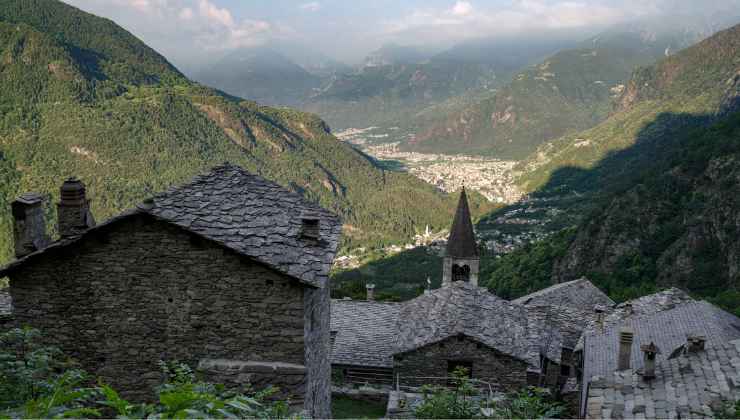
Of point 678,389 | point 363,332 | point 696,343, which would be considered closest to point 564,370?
point 363,332

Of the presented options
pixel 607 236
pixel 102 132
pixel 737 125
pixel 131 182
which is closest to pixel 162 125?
pixel 102 132

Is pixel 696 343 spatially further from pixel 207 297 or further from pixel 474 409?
pixel 207 297

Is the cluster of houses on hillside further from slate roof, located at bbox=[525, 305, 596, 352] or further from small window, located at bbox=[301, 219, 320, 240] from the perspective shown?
slate roof, located at bbox=[525, 305, 596, 352]

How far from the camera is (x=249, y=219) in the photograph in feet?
34.5

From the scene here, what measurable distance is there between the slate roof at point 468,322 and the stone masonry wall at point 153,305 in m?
10.2

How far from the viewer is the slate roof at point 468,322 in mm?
19016

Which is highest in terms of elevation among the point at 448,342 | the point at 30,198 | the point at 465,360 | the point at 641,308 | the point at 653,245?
the point at 653,245

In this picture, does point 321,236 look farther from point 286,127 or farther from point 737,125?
point 286,127

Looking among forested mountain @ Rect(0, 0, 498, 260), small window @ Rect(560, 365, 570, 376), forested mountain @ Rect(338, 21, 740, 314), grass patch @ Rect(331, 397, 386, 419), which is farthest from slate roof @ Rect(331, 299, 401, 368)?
forested mountain @ Rect(0, 0, 498, 260)

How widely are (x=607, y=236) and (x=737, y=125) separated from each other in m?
23.4

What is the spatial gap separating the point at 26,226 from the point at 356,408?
11.6 m

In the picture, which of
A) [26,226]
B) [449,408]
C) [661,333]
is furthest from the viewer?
[661,333]

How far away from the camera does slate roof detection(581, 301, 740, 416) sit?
18.8 m

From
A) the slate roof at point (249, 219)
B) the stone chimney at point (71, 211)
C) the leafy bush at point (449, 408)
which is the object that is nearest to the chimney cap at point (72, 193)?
the stone chimney at point (71, 211)
